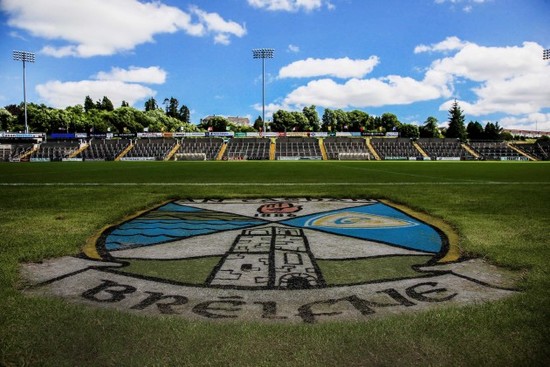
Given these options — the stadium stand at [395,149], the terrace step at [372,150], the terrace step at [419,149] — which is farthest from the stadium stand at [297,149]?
the terrace step at [419,149]

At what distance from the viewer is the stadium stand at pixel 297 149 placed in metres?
88.8

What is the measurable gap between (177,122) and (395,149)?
117 m

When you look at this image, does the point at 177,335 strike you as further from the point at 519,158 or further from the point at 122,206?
the point at 519,158

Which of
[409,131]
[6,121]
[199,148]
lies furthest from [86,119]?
[409,131]

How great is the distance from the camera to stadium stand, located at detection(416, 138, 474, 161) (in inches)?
3438

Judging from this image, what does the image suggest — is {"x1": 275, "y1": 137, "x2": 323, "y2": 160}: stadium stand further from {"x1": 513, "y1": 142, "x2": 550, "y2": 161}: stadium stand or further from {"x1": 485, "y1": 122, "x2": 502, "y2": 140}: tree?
{"x1": 485, "y1": 122, "x2": 502, "y2": 140}: tree

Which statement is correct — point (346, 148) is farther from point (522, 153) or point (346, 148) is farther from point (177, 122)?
point (177, 122)

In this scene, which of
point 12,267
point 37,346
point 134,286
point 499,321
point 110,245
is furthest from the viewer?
point 110,245

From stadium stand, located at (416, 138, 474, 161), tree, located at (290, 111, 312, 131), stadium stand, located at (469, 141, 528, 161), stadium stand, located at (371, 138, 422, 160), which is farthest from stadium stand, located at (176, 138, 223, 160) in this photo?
tree, located at (290, 111, 312, 131)

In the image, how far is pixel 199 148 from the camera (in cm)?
9250

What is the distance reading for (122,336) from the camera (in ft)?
10.9

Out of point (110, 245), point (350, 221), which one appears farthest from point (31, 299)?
point (350, 221)

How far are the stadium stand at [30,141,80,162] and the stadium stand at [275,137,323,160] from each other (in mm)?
47375

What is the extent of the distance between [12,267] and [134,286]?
6.56 ft
